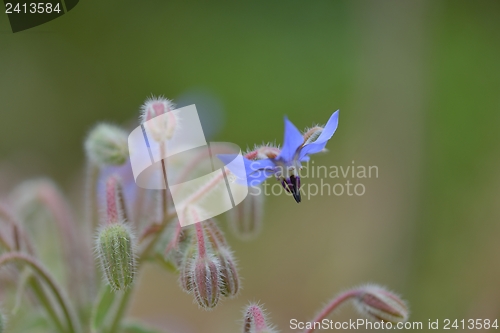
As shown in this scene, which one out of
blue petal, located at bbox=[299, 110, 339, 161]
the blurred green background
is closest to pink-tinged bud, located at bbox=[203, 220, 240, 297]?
blue petal, located at bbox=[299, 110, 339, 161]

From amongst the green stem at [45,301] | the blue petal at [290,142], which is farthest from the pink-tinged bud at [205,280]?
the green stem at [45,301]

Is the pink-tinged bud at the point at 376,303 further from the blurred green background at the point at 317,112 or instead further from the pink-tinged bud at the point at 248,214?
the blurred green background at the point at 317,112

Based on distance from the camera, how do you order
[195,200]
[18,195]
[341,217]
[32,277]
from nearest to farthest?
[195,200], [32,277], [18,195], [341,217]

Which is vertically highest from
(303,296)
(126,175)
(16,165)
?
(126,175)

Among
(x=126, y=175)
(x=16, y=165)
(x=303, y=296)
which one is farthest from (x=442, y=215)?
(x=16, y=165)

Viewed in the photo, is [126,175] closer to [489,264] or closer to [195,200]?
[195,200]

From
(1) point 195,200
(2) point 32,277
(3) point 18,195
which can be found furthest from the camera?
(3) point 18,195

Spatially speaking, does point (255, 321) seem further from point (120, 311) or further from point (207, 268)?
point (120, 311)
